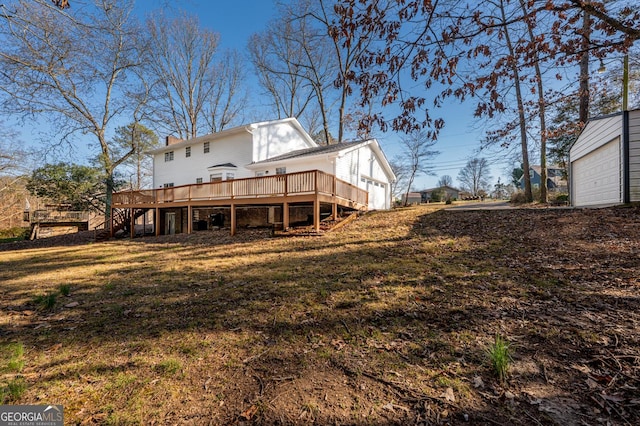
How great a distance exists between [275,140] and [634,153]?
55.6 ft

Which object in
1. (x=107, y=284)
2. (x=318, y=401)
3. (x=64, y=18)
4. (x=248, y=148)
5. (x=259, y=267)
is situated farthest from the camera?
(x=248, y=148)

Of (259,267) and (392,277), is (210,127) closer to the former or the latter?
(259,267)

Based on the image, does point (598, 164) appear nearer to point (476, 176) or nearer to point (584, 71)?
point (584, 71)

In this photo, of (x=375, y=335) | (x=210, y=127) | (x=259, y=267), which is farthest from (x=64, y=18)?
(x=210, y=127)

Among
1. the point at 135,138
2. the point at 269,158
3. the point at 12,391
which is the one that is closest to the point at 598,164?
the point at 12,391

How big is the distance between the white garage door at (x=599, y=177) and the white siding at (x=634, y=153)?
14.3 inches

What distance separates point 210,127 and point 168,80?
17.6 feet

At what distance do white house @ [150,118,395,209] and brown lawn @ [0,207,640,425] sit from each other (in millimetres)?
10143

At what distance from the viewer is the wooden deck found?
11016mm

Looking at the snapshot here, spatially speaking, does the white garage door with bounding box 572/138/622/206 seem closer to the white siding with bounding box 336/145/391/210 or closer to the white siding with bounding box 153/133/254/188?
the white siding with bounding box 336/145/391/210

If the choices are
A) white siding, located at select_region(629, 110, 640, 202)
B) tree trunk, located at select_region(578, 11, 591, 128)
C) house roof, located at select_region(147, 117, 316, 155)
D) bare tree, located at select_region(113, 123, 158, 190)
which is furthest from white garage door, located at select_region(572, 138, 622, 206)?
bare tree, located at select_region(113, 123, 158, 190)

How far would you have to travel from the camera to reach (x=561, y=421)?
1914 millimetres

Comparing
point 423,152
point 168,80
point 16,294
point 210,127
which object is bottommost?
point 16,294

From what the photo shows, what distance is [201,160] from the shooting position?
19.7 metres
